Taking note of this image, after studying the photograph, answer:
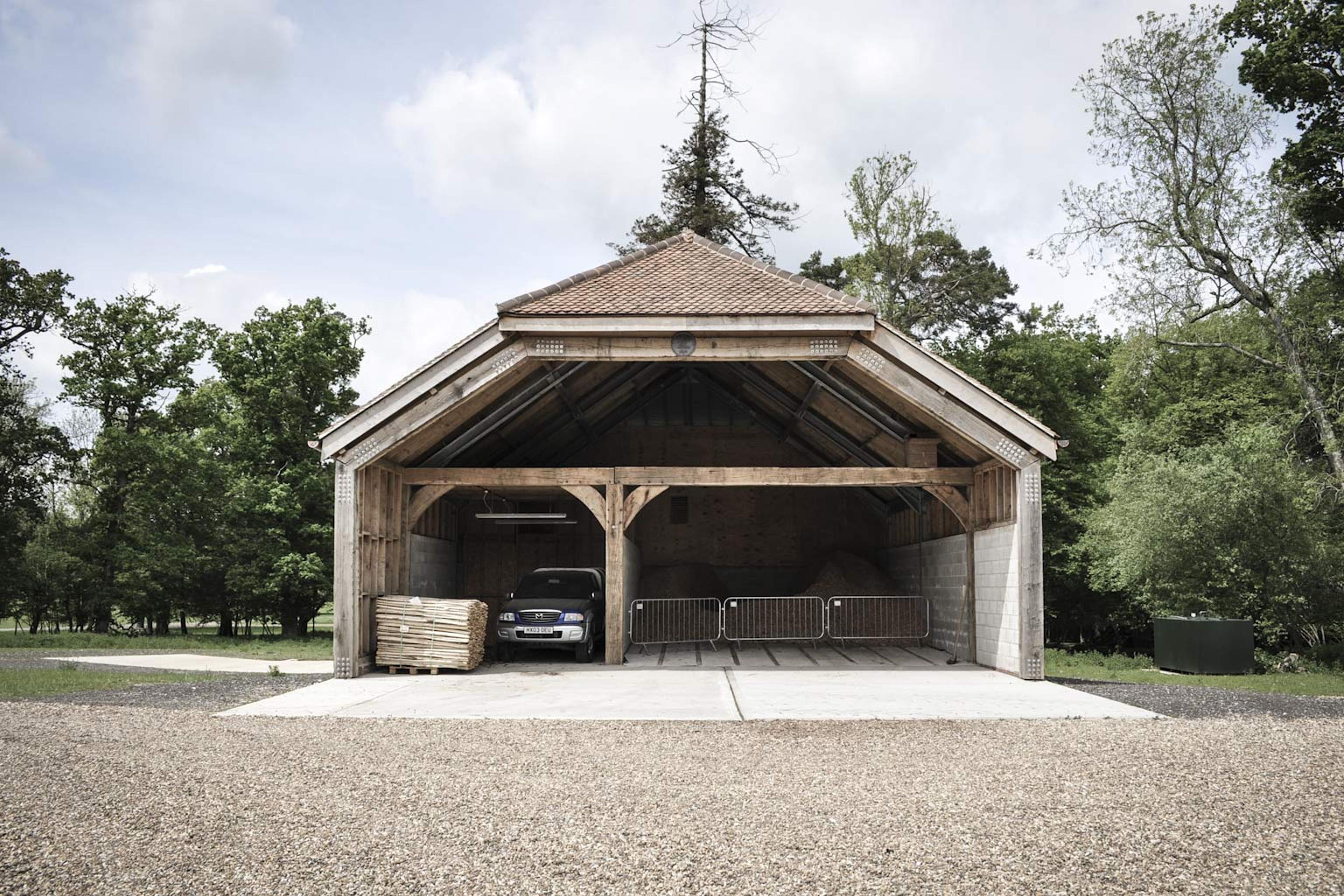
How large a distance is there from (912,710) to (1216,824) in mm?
5642

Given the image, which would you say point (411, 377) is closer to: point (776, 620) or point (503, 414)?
point (503, 414)

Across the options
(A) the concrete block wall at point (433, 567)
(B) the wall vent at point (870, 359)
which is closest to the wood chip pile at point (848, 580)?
(A) the concrete block wall at point (433, 567)

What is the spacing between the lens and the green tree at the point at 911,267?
3331 centimetres

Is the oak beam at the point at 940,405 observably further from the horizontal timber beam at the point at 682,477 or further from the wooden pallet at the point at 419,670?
the wooden pallet at the point at 419,670

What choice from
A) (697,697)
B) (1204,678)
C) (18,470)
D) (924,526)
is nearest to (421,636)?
(697,697)

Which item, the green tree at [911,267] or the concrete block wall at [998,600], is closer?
the concrete block wall at [998,600]

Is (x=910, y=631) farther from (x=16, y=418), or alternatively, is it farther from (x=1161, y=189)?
(x=16, y=418)

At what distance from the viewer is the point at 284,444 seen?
29.8m

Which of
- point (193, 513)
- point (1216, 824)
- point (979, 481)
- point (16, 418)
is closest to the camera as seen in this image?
point (1216, 824)

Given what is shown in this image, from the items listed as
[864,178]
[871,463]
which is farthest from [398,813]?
[864,178]

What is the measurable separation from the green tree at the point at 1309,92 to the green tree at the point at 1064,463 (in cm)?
910

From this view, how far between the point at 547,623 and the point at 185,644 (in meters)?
14.3

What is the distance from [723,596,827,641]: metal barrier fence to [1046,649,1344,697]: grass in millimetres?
4647

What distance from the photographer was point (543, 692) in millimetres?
13805
